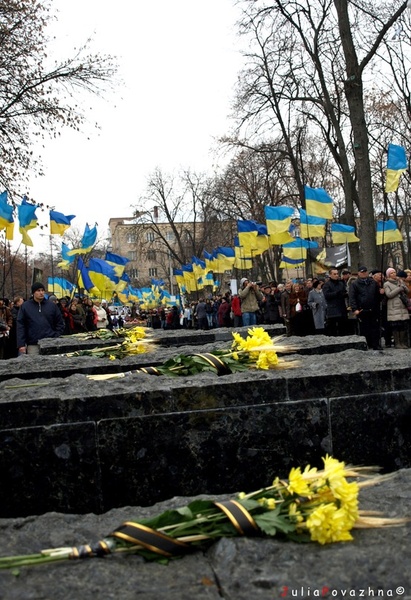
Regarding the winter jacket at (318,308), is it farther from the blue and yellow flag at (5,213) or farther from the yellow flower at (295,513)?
the yellow flower at (295,513)

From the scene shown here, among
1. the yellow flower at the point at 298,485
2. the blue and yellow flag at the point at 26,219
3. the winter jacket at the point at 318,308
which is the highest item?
the blue and yellow flag at the point at 26,219

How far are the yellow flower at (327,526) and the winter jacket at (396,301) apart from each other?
12293 millimetres

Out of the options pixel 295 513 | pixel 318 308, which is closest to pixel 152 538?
pixel 295 513

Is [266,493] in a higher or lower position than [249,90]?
lower

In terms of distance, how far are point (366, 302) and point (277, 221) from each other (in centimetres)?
754

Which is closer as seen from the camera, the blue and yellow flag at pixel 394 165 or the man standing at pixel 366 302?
the man standing at pixel 366 302

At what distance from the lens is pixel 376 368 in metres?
3.76

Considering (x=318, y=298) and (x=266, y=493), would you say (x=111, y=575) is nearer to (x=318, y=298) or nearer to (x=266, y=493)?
(x=266, y=493)

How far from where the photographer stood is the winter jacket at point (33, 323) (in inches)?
438

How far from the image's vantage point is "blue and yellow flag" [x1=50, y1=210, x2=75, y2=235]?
20281mm

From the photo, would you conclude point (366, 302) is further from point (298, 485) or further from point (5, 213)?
point (298, 485)

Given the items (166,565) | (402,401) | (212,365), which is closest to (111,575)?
(166,565)

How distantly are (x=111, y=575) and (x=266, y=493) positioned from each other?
0.61m

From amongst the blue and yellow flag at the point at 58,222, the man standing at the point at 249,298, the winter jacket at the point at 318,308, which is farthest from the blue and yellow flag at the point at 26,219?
the winter jacket at the point at 318,308
